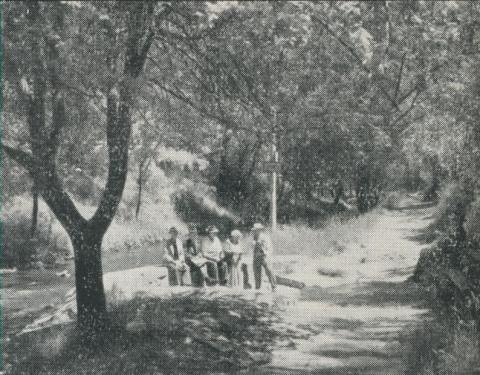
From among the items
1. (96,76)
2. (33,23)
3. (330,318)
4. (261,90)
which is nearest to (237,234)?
(330,318)

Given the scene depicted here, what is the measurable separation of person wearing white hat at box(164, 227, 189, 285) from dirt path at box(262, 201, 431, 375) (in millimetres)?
2637

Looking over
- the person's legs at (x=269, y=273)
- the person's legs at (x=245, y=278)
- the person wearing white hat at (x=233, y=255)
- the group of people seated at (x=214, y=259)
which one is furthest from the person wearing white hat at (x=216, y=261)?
the person's legs at (x=269, y=273)

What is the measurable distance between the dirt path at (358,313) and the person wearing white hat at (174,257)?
8.65 feet

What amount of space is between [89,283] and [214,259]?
435 centimetres

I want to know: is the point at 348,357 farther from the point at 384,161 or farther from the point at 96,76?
the point at 384,161

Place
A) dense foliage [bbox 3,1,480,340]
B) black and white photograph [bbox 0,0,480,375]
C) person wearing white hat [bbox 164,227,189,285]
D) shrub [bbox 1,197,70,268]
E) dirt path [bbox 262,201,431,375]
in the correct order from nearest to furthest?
1. dense foliage [bbox 3,1,480,340]
2. black and white photograph [bbox 0,0,480,375]
3. dirt path [bbox 262,201,431,375]
4. person wearing white hat [bbox 164,227,189,285]
5. shrub [bbox 1,197,70,268]

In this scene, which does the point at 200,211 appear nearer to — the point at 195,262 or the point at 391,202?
the point at 391,202

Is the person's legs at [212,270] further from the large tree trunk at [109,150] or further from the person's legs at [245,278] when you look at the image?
the large tree trunk at [109,150]

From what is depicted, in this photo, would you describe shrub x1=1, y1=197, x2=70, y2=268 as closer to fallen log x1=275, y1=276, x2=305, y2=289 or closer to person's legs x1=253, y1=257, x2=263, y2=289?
fallen log x1=275, y1=276, x2=305, y2=289

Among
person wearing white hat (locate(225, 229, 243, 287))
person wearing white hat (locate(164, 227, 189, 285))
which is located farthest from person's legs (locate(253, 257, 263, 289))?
person wearing white hat (locate(164, 227, 189, 285))

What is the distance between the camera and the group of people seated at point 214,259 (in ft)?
46.7

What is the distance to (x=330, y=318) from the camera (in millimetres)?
12992

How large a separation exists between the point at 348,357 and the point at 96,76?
5.59 meters

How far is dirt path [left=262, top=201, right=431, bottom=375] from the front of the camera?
9.84 meters
